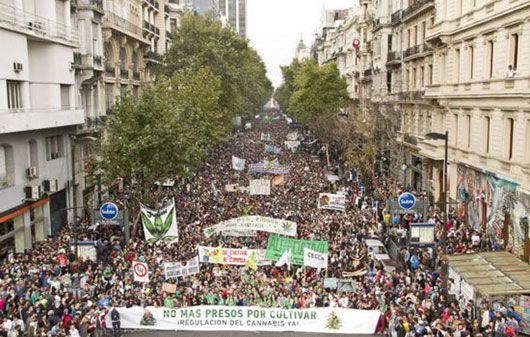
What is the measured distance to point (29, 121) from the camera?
27.4 m

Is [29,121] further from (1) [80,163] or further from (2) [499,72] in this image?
(2) [499,72]

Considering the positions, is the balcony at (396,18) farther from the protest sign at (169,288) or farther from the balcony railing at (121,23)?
the protest sign at (169,288)

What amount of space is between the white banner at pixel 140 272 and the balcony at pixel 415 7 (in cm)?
2621

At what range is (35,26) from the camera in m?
29.0

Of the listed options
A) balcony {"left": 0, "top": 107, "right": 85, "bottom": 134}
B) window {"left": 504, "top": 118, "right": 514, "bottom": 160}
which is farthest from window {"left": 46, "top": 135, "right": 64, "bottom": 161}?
window {"left": 504, "top": 118, "right": 514, "bottom": 160}

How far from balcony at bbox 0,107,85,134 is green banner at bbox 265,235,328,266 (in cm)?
1210

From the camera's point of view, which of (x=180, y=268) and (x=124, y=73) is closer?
(x=180, y=268)

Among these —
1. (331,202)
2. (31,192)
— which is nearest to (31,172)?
(31,192)

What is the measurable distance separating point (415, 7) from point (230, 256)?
86.0 ft

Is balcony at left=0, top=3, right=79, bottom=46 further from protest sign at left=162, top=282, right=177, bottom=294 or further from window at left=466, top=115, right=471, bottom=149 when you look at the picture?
window at left=466, top=115, right=471, bottom=149

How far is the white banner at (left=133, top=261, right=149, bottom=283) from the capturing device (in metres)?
20.3

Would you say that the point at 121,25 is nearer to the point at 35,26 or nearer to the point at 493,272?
the point at 35,26

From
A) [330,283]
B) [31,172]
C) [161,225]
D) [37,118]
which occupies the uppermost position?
[37,118]

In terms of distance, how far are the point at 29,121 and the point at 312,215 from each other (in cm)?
1472
